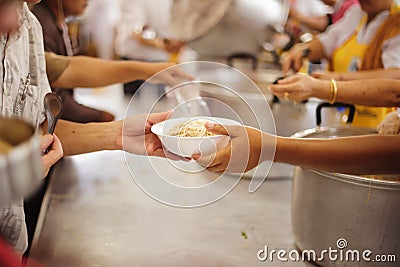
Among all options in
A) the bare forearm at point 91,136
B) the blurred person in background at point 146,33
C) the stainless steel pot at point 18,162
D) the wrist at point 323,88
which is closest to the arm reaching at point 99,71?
the bare forearm at point 91,136

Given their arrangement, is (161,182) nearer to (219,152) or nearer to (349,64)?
(219,152)

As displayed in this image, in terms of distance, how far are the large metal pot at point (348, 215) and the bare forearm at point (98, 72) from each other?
629 millimetres

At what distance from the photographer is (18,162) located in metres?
0.35

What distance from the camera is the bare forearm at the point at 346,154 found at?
845 millimetres

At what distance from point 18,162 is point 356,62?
5.04ft

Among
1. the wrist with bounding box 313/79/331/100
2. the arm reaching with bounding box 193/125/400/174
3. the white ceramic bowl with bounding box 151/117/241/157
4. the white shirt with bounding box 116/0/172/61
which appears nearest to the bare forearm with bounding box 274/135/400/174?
the arm reaching with bounding box 193/125/400/174

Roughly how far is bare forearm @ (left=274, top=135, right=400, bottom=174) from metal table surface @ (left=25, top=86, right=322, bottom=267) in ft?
1.03

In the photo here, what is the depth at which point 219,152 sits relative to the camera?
847 millimetres

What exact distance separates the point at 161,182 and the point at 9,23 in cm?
66

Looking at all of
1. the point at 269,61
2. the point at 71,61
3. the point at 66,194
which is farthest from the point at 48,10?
the point at 269,61

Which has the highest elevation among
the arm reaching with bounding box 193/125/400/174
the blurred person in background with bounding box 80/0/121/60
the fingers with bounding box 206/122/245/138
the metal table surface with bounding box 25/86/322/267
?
the fingers with bounding box 206/122/245/138

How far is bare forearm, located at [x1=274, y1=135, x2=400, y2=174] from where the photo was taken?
84cm

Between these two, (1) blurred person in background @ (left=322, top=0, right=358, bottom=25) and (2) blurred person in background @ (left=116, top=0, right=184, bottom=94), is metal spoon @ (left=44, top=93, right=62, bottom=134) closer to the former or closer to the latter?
(1) blurred person in background @ (left=322, top=0, right=358, bottom=25)

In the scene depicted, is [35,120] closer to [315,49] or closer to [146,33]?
[315,49]
